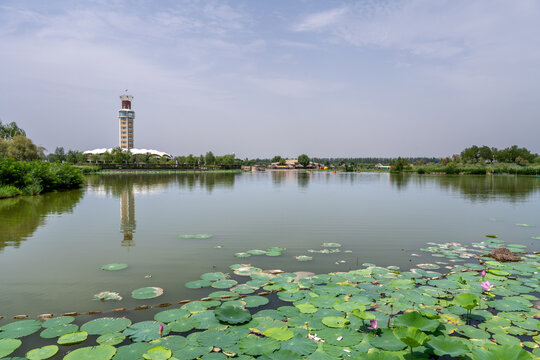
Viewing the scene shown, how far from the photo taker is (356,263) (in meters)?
7.48

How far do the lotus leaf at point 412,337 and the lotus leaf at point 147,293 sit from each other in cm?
394

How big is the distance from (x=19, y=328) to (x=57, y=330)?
0.53m

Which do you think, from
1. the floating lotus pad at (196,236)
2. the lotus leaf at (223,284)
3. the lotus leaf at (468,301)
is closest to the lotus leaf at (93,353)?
the lotus leaf at (223,284)

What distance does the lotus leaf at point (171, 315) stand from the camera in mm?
4547

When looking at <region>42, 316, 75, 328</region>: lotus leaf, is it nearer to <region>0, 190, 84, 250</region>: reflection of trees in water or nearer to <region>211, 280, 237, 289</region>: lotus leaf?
<region>211, 280, 237, 289</region>: lotus leaf

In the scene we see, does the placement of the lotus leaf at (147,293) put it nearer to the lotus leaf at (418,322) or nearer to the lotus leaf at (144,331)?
the lotus leaf at (144,331)

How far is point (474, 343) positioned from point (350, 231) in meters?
7.31

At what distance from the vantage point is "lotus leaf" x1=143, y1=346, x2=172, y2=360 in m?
3.55

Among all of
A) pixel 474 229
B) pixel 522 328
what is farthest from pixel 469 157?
pixel 522 328

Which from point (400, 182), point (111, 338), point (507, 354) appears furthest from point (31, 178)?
point (400, 182)

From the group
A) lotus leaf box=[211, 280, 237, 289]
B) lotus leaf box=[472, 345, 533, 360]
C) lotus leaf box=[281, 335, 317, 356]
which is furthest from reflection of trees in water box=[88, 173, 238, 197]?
lotus leaf box=[472, 345, 533, 360]

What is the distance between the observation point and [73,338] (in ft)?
13.2

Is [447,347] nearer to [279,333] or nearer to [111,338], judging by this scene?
[279,333]

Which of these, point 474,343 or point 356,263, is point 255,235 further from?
point 474,343
